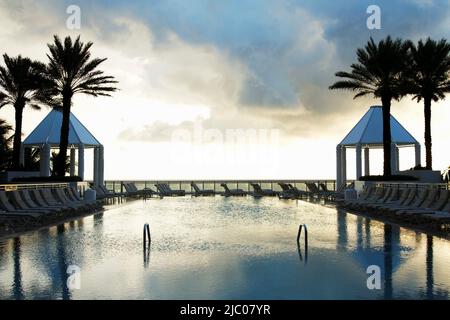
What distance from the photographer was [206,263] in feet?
28.8

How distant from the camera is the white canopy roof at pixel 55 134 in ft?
108

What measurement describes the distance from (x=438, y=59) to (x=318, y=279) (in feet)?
83.3

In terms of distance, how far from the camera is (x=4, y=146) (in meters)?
40.0

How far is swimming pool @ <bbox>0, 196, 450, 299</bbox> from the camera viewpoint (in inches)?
263

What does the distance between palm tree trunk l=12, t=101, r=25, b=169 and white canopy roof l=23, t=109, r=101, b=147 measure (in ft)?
7.51

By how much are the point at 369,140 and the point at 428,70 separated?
19.7ft

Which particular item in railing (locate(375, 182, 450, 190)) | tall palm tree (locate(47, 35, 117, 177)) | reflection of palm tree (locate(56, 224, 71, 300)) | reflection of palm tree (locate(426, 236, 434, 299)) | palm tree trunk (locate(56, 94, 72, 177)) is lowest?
reflection of palm tree (locate(426, 236, 434, 299))

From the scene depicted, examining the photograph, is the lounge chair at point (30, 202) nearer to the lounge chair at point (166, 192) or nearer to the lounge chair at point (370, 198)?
the lounge chair at point (370, 198)

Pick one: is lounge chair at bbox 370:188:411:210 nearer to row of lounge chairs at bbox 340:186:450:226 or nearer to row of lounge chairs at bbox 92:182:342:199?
row of lounge chairs at bbox 340:186:450:226

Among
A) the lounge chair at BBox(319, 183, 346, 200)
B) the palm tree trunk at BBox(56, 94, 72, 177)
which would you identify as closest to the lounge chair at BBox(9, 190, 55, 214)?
the palm tree trunk at BBox(56, 94, 72, 177)

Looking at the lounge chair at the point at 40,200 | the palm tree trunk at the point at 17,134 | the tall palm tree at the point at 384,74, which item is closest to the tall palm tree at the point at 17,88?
the palm tree trunk at the point at 17,134

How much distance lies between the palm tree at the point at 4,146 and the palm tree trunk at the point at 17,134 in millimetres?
4665

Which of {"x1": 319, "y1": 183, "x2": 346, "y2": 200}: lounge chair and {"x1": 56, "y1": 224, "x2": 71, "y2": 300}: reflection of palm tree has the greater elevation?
{"x1": 319, "y1": 183, "x2": 346, "y2": 200}: lounge chair
